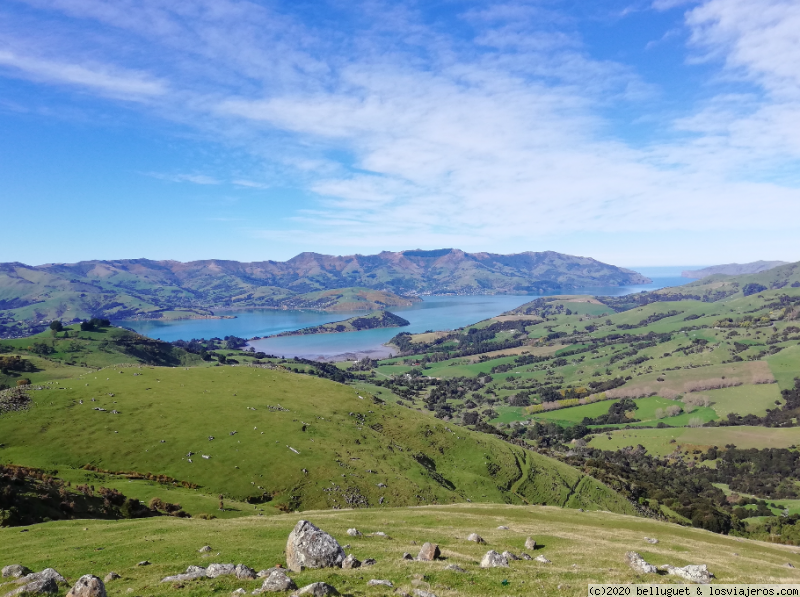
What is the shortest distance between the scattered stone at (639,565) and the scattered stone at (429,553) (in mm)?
12425

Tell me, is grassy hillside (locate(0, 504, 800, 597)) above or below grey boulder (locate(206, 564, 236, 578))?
below

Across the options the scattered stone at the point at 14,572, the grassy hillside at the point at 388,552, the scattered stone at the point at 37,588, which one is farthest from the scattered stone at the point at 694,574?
the scattered stone at the point at 14,572

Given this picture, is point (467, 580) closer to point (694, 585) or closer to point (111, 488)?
point (694, 585)

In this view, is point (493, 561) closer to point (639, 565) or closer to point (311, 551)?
point (639, 565)

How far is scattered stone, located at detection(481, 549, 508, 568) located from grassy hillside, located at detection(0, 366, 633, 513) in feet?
141

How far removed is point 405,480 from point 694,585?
56285 mm

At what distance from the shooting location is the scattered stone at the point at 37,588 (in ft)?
60.1

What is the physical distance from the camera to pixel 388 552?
1126 inches

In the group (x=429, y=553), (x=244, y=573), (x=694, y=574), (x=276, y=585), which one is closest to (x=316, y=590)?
(x=276, y=585)

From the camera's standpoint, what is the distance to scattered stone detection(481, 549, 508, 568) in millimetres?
25484

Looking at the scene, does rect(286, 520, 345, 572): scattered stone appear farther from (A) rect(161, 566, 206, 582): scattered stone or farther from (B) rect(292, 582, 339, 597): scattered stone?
(B) rect(292, 582, 339, 597): scattered stone

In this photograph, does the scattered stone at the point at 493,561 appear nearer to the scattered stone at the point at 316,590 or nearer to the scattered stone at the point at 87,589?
the scattered stone at the point at 316,590

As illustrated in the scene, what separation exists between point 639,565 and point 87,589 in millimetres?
30530

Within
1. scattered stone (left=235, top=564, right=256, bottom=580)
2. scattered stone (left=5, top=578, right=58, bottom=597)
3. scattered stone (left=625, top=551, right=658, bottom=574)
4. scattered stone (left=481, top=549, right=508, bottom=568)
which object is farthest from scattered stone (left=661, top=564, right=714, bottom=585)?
scattered stone (left=5, top=578, right=58, bottom=597)
